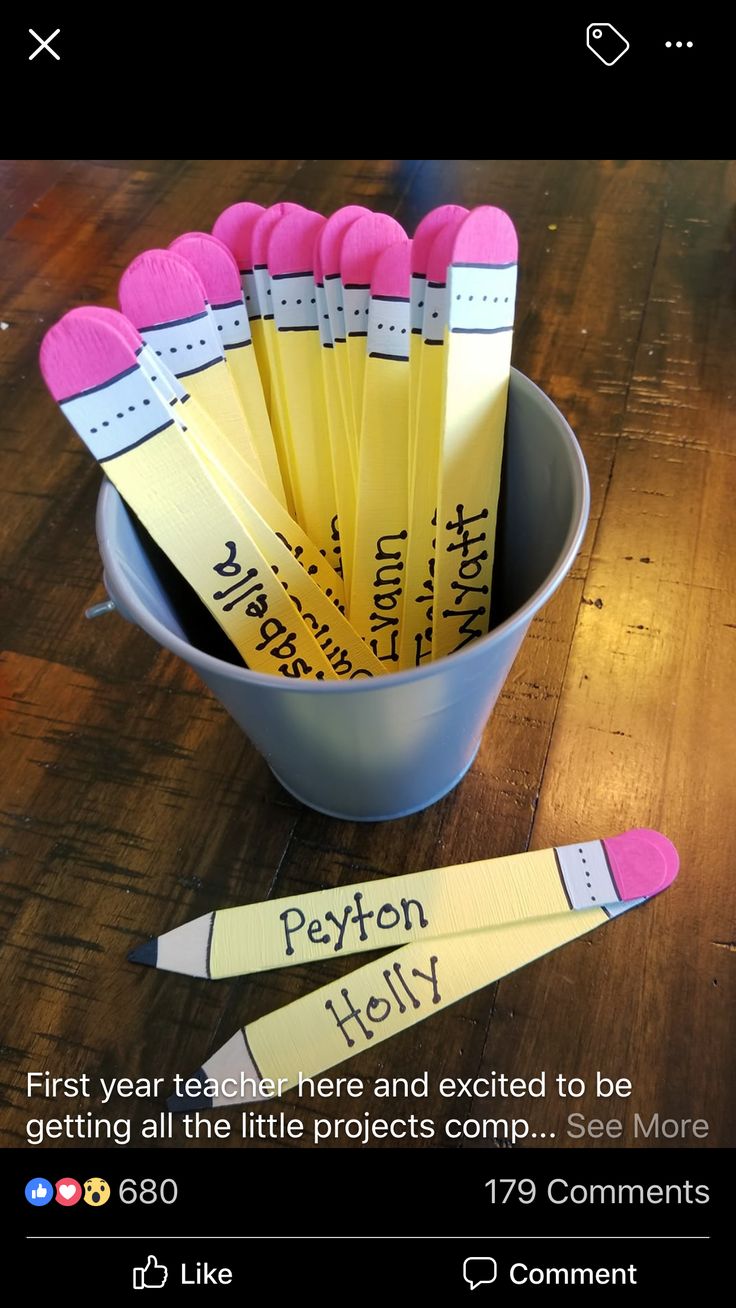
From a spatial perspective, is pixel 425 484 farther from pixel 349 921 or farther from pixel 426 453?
pixel 349 921

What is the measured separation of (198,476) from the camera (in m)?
0.39

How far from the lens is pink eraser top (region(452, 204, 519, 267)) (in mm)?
382

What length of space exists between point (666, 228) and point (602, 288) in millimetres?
114

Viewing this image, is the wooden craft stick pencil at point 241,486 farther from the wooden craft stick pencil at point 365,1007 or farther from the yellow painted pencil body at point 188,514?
the wooden craft stick pencil at point 365,1007

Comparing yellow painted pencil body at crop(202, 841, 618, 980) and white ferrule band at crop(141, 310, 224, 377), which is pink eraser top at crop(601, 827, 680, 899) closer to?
yellow painted pencil body at crop(202, 841, 618, 980)

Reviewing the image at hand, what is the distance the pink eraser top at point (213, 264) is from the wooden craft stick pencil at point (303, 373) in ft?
0.06

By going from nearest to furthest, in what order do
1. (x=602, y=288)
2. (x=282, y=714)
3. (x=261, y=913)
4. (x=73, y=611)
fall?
(x=282, y=714) < (x=261, y=913) < (x=73, y=611) < (x=602, y=288)

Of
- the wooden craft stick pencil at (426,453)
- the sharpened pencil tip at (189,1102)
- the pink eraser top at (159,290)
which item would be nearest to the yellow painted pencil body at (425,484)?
the wooden craft stick pencil at (426,453)

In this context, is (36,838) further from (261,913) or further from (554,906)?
(554,906)
